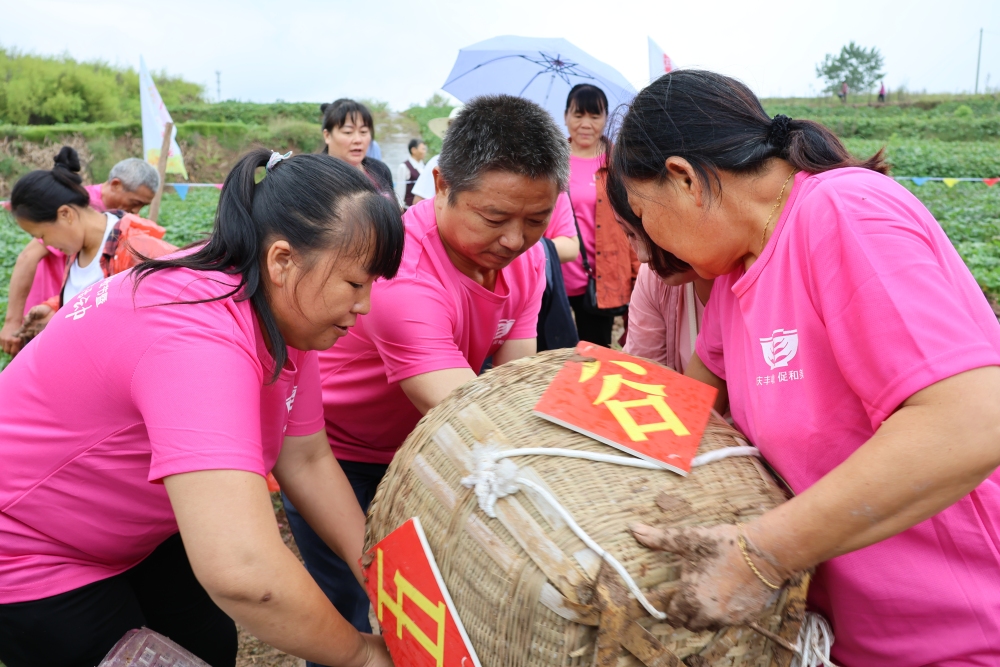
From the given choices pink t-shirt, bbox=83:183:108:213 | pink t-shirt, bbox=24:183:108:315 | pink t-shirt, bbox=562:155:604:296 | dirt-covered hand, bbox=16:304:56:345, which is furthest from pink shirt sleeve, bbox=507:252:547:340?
pink t-shirt, bbox=83:183:108:213

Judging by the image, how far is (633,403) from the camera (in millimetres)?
1214

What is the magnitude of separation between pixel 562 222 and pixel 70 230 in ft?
8.77

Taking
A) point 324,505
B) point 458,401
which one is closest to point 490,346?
point 324,505

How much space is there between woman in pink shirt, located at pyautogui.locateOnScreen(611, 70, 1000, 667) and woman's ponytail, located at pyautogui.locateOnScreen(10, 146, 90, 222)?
11.8 ft

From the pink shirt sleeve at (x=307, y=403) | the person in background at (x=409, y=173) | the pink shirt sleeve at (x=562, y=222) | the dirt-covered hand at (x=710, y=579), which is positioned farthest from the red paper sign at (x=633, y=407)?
the person in background at (x=409, y=173)

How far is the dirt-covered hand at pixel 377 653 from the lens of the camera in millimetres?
1507

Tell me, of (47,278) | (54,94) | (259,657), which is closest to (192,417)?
(259,657)

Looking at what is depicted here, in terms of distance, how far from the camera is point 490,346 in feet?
7.59

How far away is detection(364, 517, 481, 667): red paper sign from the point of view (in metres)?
1.17

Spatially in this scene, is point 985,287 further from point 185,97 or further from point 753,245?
point 185,97

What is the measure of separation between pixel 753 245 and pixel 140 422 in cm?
120

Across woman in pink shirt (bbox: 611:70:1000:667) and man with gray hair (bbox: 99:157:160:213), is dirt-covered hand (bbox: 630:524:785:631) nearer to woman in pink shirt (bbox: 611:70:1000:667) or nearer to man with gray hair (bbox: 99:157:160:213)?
woman in pink shirt (bbox: 611:70:1000:667)

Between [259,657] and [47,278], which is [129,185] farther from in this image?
[259,657]

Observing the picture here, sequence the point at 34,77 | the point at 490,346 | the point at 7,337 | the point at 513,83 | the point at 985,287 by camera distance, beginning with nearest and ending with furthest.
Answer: the point at 490,346 < the point at 7,337 < the point at 513,83 < the point at 985,287 < the point at 34,77
